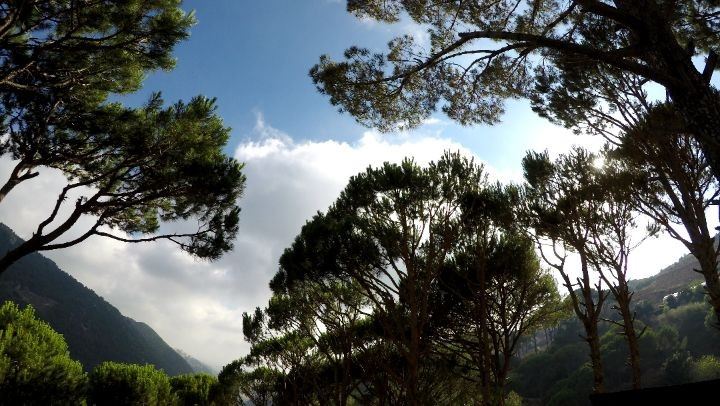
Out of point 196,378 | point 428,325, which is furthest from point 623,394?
point 196,378

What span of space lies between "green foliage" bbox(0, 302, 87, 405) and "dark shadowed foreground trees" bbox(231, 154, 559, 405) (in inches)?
280

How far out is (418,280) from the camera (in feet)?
38.7

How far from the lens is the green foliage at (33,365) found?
11352mm

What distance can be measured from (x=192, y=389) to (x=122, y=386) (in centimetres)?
557

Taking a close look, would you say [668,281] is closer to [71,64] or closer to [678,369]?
[678,369]

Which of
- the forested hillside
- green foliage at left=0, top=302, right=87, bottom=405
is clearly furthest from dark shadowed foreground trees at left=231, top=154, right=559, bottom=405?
the forested hillside

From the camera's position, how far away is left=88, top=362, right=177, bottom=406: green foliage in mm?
14266

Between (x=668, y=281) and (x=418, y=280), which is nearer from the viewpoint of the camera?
(x=418, y=280)

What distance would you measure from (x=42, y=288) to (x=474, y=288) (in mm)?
128586

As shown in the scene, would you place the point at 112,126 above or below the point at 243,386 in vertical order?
above

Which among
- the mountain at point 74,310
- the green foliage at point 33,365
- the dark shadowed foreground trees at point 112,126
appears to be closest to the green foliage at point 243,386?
the green foliage at point 33,365

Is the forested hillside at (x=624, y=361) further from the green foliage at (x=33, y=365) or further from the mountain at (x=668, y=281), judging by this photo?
the green foliage at (x=33, y=365)

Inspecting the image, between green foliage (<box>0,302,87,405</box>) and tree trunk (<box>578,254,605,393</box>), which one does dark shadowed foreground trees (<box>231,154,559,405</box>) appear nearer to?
tree trunk (<box>578,254,605,393</box>)

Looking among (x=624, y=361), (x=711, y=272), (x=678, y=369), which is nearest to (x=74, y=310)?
(x=624, y=361)
